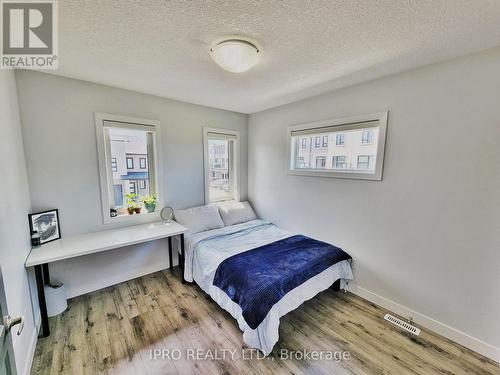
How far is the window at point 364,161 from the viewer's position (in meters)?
2.34

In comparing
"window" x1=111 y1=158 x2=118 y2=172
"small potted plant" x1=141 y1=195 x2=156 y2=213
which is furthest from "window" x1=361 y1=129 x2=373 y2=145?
"window" x1=111 y1=158 x2=118 y2=172

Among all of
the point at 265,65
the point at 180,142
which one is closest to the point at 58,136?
the point at 180,142

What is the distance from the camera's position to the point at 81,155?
230cm

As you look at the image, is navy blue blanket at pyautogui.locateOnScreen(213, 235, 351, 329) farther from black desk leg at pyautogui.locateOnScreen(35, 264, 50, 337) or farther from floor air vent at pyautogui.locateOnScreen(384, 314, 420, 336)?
black desk leg at pyautogui.locateOnScreen(35, 264, 50, 337)

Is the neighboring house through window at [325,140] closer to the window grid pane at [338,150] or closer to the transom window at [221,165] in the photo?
the window grid pane at [338,150]

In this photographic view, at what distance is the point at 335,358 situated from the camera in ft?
5.52

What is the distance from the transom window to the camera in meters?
3.35

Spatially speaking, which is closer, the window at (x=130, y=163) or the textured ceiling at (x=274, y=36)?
the textured ceiling at (x=274, y=36)

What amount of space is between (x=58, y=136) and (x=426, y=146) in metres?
3.55

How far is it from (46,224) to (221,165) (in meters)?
2.32

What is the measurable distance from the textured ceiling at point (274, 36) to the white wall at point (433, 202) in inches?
9.6

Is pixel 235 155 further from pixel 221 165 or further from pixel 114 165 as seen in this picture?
pixel 114 165

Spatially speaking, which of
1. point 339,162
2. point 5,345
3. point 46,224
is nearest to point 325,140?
point 339,162

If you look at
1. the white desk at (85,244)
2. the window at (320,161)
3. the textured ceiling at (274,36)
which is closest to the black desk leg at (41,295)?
the white desk at (85,244)
